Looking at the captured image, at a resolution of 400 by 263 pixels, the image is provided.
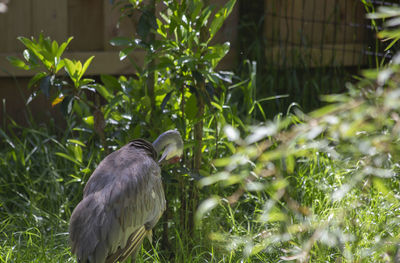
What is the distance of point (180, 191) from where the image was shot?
334 cm

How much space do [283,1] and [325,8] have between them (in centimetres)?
36

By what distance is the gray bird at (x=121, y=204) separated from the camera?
8.27 ft

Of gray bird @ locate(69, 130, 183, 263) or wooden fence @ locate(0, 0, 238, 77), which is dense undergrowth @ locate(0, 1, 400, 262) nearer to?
gray bird @ locate(69, 130, 183, 263)

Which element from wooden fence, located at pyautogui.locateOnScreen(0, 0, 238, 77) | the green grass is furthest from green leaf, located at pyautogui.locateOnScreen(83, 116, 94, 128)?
wooden fence, located at pyautogui.locateOnScreen(0, 0, 238, 77)

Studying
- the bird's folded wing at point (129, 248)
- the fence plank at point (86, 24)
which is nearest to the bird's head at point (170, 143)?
the bird's folded wing at point (129, 248)

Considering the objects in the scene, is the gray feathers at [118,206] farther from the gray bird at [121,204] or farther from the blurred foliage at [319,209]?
the blurred foliage at [319,209]

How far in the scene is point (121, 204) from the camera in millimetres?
2621

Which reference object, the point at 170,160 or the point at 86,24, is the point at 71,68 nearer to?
the point at 170,160

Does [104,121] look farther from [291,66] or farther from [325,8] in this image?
[325,8]

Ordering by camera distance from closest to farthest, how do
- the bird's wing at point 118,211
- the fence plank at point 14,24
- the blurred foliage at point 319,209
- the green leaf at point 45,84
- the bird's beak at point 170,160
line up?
1. the blurred foliage at point 319,209
2. the bird's wing at point 118,211
3. the green leaf at point 45,84
4. the bird's beak at point 170,160
5. the fence plank at point 14,24

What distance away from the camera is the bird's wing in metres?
2.51

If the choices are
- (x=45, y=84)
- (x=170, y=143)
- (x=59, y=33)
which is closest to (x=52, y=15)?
(x=59, y=33)

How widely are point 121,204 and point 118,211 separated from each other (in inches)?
1.4

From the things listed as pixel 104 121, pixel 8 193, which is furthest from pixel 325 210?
pixel 8 193
